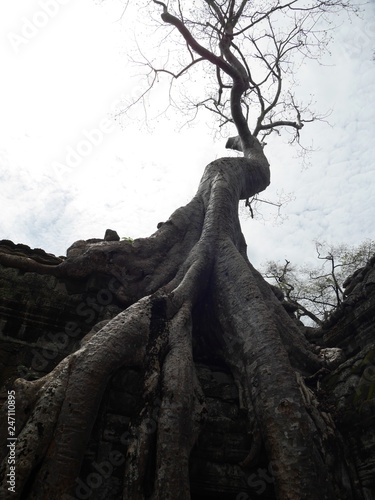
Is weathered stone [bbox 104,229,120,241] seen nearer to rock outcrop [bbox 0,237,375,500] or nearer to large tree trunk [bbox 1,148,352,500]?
rock outcrop [bbox 0,237,375,500]

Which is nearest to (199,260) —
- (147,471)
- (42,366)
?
(42,366)

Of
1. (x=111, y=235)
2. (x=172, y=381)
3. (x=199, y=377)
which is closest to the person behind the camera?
(x=172, y=381)

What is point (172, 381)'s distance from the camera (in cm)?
211

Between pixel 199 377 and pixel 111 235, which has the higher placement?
pixel 111 235

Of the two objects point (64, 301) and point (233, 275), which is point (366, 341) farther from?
point (64, 301)

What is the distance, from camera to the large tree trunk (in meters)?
1.72

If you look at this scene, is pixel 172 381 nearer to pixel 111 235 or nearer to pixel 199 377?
pixel 199 377

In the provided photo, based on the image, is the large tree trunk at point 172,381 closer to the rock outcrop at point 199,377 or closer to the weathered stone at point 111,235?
the rock outcrop at point 199,377

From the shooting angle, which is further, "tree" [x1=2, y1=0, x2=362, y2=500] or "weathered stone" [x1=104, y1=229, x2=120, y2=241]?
"weathered stone" [x1=104, y1=229, x2=120, y2=241]

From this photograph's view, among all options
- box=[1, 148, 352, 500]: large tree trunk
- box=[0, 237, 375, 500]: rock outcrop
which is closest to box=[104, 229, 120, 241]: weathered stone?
box=[0, 237, 375, 500]: rock outcrop

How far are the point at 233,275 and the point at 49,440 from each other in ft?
6.22

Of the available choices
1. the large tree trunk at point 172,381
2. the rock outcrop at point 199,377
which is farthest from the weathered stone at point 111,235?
the large tree trunk at point 172,381

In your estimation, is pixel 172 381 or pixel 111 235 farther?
pixel 111 235

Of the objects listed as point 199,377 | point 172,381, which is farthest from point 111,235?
point 172,381
